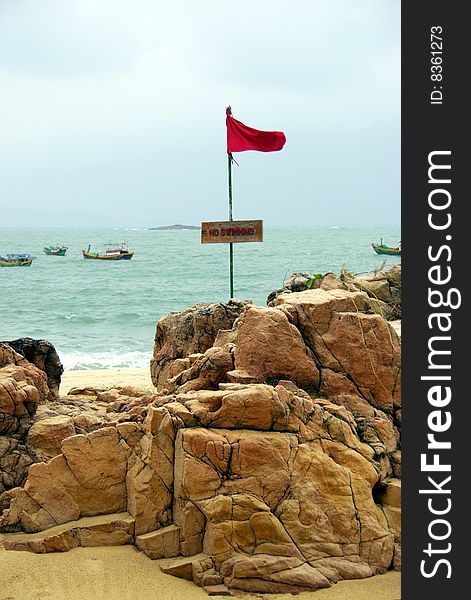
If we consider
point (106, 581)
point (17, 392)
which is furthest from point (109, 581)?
point (17, 392)

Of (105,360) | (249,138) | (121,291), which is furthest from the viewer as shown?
(121,291)

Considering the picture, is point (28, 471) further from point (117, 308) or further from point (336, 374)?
point (117, 308)

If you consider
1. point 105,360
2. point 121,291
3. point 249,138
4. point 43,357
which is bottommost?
point 105,360

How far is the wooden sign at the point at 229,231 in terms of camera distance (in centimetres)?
1334

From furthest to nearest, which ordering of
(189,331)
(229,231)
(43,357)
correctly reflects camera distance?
(229,231)
(189,331)
(43,357)

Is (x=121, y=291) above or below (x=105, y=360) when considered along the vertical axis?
above

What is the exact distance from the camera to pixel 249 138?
1490 cm

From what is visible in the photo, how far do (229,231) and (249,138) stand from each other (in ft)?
8.06

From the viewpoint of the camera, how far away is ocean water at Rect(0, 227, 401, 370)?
92.7 feet

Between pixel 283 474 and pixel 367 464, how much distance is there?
0.90 m

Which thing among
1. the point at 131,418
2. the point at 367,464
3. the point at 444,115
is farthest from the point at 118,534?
the point at 444,115

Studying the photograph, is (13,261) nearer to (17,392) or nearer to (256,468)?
(17,392)

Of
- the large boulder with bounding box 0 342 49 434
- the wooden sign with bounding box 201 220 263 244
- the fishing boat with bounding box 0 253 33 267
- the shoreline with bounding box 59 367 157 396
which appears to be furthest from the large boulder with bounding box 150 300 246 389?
the fishing boat with bounding box 0 253 33 267

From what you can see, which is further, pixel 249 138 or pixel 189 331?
pixel 249 138
